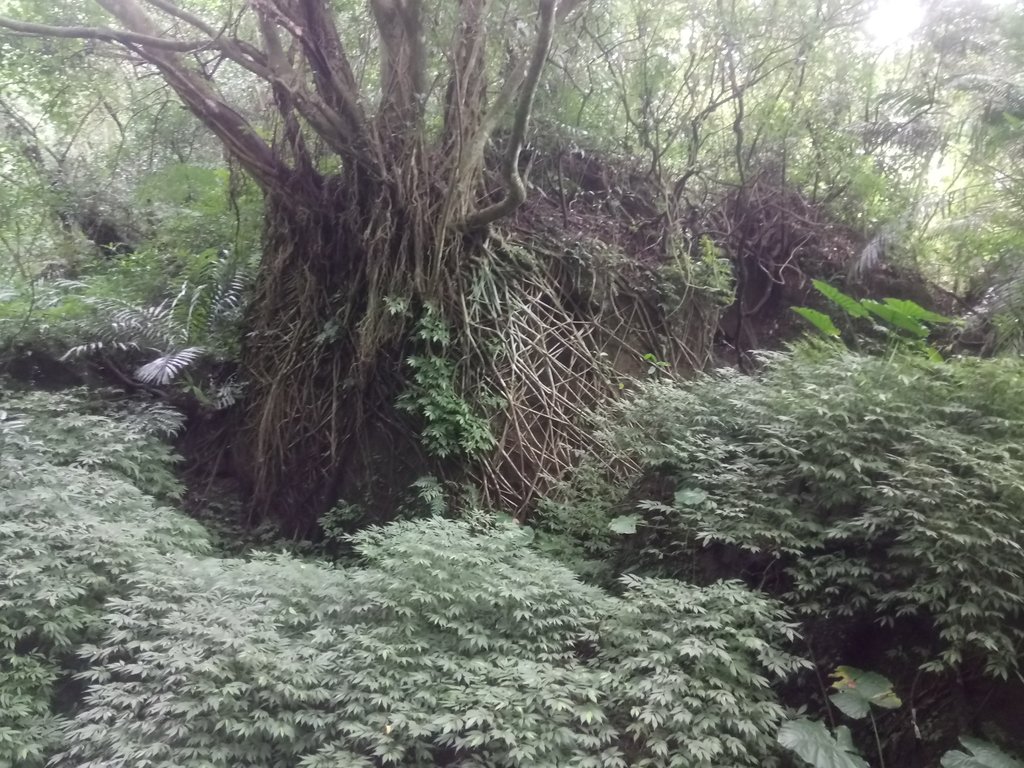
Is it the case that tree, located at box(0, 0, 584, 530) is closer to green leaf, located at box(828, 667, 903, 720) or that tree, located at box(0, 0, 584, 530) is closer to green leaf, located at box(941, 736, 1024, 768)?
green leaf, located at box(828, 667, 903, 720)

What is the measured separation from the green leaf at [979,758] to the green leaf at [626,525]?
6.17ft

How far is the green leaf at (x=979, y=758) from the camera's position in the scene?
10.6 feet

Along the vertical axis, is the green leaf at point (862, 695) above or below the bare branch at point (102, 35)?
below

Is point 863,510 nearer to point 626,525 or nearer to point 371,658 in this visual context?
point 626,525

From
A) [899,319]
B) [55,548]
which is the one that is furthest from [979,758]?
[55,548]

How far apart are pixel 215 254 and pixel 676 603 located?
6.49 meters

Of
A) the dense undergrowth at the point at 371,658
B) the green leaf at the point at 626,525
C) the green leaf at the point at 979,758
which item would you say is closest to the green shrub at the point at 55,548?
the dense undergrowth at the point at 371,658

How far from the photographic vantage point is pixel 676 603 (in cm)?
382

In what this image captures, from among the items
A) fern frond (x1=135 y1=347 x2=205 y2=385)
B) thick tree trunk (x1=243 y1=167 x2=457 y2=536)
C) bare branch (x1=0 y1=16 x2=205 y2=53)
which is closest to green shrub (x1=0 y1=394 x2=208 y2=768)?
fern frond (x1=135 y1=347 x2=205 y2=385)

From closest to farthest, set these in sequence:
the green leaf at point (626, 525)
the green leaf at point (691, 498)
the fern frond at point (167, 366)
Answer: the green leaf at point (691, 498), the green leaf at point (626, 525), the fern frond at point (167, 366)

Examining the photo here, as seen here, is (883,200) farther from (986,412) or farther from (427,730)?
(427,730)

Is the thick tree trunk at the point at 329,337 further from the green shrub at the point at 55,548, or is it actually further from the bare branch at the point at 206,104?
the green shrub at the point at 55,548

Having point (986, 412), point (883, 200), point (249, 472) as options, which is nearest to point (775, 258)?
point (883, 200)

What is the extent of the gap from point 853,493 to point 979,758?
4.18 feet
